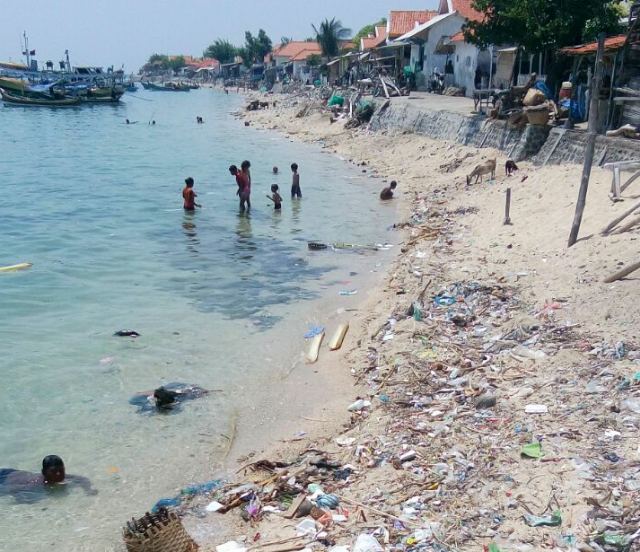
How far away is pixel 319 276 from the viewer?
1354 centimetres

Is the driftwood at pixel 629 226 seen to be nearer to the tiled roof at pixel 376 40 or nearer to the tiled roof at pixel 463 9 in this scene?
the tiled roof at pixel 463 9

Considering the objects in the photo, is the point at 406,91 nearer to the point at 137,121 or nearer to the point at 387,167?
the point at 387,167

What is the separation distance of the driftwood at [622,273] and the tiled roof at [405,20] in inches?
1721

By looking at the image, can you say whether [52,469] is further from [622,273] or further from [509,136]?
[509,136]

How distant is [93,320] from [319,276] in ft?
14.9

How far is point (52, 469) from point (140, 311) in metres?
5.08

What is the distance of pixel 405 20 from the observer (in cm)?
4966

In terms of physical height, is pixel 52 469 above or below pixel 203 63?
below

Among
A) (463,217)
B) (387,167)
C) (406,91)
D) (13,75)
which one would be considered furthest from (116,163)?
(13,75)

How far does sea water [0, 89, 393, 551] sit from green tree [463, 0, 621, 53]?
263 inches

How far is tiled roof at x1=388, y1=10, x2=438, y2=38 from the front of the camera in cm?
4909

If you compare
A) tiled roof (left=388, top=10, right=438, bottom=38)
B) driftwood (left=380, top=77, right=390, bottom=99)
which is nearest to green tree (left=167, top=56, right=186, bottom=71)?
tiled roof (left=388, top=10, right=438, bottom=38)

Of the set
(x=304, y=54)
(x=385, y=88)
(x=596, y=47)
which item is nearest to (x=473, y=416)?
(x=596, y=47)

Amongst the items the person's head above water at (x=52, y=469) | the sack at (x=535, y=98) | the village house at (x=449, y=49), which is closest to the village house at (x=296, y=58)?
the village house at (x=449, y=49)
